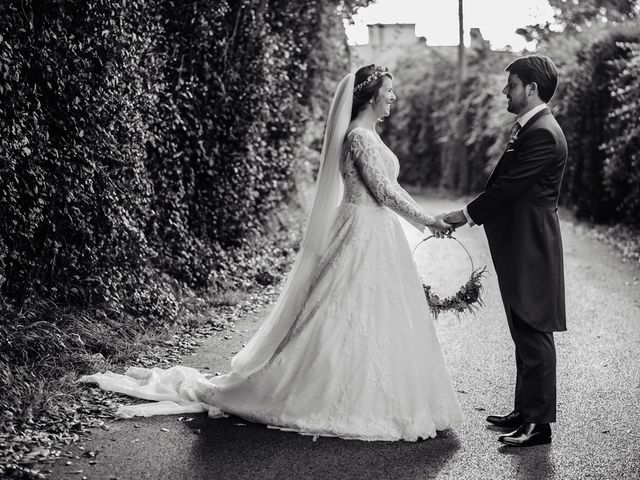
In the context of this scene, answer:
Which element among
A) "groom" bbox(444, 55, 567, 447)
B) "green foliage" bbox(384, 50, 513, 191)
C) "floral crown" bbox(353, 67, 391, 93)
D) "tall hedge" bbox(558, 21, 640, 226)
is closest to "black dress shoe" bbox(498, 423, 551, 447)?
"groom" bbox(444, 55, 567, 447)

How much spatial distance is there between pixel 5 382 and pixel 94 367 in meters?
0.95

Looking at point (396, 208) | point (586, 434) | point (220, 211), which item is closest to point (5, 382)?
point (396, 208)

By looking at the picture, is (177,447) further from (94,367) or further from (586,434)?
(586,434)

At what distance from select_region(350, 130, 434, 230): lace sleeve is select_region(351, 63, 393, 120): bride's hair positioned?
9.8 inches

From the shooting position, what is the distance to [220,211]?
9977 mm

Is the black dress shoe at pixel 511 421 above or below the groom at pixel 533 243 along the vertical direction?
below

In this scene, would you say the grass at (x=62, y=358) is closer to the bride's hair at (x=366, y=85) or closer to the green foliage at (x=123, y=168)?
the green foliage at (x=123, y=168)

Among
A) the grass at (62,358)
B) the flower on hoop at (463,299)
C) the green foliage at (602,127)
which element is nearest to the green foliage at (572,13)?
the green foliage at (602,127)

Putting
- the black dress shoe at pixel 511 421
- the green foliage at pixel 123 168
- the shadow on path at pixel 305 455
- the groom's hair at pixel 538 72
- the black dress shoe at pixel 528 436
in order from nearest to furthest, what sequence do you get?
the shadow on path at pixel 305 455 < the black dress shoe at pixel 528 436 < the groom's hair at pixel 538 72 < the black dress shoe at pixel 511 421 < the green foliage at pixel 123 168

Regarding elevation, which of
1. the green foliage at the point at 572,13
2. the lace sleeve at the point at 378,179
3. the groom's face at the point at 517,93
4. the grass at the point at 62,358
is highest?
the green foliage at the point at 572,13

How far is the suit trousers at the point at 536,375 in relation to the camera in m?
5.04

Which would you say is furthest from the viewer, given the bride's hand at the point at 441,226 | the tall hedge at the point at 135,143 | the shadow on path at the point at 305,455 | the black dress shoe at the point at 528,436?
the tall hedge at the point at 135,143

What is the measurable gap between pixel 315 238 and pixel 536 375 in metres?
1.72

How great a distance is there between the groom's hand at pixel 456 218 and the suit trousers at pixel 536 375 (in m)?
0.75
